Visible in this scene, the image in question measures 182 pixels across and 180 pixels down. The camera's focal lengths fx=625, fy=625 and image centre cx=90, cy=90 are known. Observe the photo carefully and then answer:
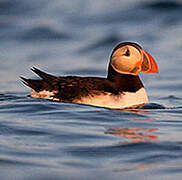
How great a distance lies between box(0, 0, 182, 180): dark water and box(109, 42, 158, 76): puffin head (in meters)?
0.60

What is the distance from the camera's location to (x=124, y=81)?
351 inches

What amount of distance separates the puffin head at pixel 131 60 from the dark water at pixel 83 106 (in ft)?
1.96

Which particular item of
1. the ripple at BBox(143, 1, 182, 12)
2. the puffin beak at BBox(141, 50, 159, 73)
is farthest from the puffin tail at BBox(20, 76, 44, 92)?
the ripple at BBox(143, 1, 182, 12)

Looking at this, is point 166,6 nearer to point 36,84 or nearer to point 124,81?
point 124,81

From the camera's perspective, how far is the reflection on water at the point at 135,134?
5.84 m

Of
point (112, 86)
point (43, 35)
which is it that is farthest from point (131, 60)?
point (43, 35)

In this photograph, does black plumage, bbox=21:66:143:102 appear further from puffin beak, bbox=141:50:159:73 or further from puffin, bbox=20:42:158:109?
puffin beak, bbox=141:50:159:73

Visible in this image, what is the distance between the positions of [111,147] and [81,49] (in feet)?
31.3

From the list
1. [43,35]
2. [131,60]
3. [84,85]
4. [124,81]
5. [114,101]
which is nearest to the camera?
[114,101]

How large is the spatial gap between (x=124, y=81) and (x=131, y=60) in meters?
0.34

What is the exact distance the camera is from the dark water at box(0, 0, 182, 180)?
4883 millimetres

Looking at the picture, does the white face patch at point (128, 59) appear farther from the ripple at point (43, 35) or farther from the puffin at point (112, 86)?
the ripple at point (43, 35)

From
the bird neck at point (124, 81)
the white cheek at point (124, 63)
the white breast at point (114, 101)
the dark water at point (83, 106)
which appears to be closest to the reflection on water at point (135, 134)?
the dark water at point (83, 106)

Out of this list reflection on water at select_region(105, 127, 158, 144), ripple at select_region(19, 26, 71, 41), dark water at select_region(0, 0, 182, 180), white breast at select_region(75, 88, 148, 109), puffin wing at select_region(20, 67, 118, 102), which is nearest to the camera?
dark water at select_region(0, 0, 182, 180)
